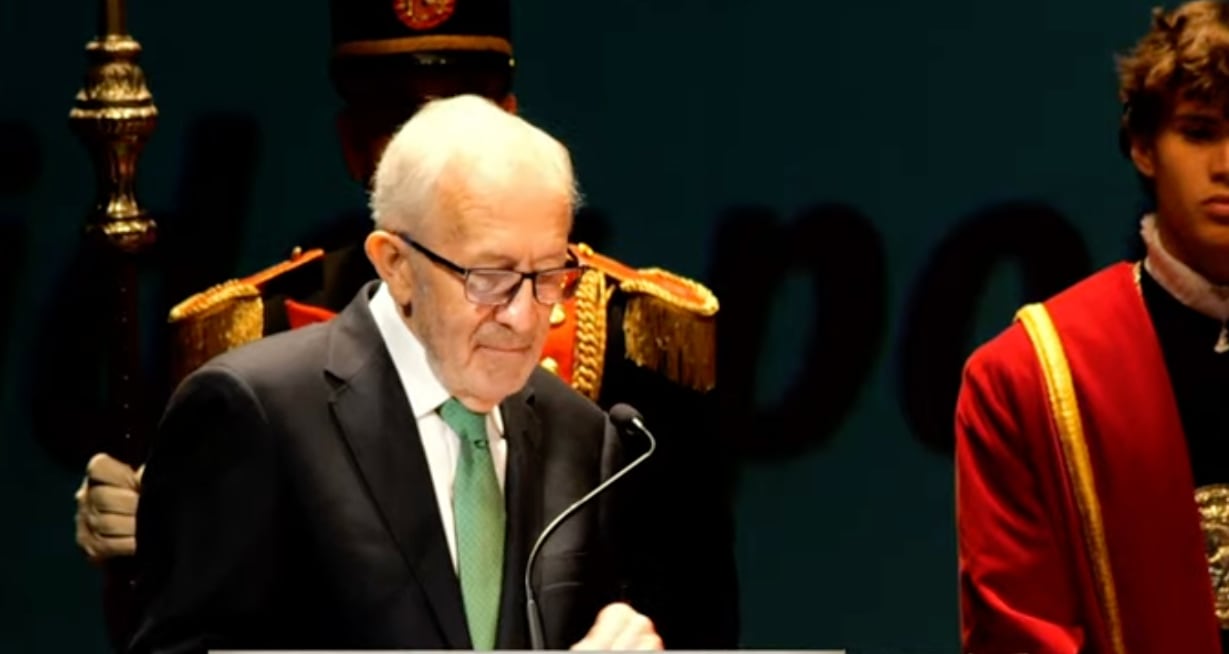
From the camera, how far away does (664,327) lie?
13.5ft

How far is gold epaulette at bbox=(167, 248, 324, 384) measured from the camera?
412cm

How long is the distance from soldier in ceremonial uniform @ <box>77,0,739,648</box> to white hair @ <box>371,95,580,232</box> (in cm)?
66

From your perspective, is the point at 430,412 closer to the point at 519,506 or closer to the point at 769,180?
the point at 519,506

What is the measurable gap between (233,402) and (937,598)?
1935 mm

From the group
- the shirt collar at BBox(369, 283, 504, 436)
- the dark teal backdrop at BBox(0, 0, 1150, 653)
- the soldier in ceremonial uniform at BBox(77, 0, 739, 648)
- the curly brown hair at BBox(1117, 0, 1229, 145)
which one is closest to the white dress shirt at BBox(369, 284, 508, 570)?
the shirt collar at BBox(369, 283, 504, 436)

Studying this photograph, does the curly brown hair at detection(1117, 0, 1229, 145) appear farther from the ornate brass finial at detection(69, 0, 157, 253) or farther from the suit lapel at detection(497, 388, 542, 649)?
the ornate brass finial at detection(69, 0, 157, 253)

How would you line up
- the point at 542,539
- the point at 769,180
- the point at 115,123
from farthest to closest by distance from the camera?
the point at 769,180 < the point at 115,123 < the point at 542,539

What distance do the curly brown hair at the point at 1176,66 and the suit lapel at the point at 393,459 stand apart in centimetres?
111

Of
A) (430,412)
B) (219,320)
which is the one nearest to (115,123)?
(219,320)

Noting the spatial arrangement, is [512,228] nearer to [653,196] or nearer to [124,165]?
[124,165]

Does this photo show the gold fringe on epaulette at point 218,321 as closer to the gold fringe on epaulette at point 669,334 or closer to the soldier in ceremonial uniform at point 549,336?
the soldier in ceremonial uniform at point 549,336

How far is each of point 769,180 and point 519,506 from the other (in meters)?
1.58

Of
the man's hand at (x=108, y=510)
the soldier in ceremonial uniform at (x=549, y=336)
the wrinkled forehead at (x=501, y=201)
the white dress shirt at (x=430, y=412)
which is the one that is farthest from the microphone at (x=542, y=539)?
the man's hand at (x=108, y=510)

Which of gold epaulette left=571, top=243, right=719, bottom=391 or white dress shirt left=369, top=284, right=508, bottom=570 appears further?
gold epaulette left=571, top=243, right=719, bottom=391
